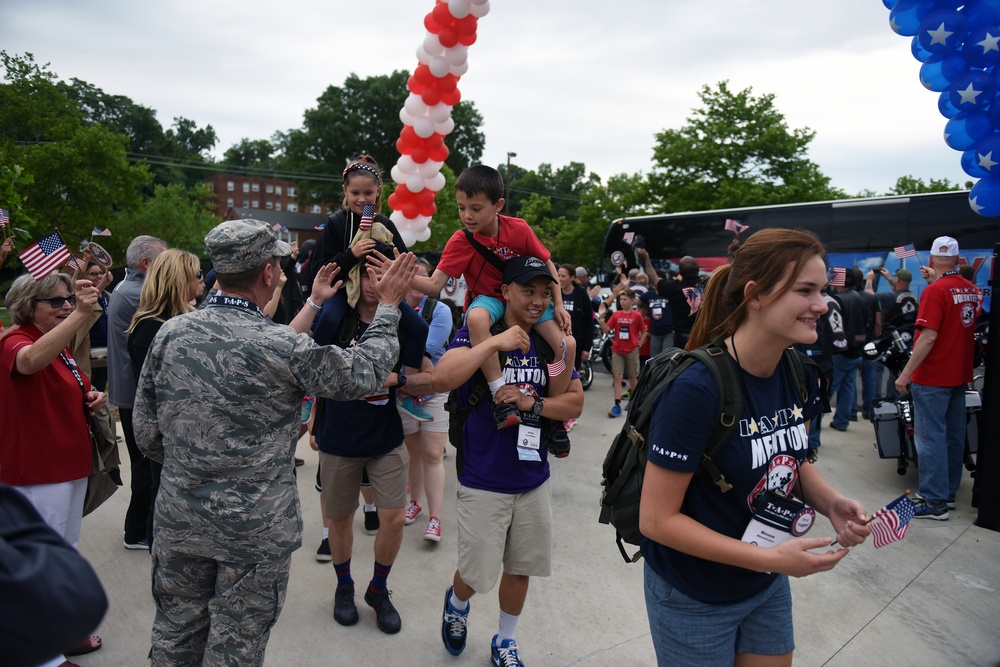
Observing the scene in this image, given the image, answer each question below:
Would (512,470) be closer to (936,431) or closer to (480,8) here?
(936,431)

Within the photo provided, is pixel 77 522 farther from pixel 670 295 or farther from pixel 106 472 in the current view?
pixel 670 295

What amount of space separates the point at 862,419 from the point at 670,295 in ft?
10.8

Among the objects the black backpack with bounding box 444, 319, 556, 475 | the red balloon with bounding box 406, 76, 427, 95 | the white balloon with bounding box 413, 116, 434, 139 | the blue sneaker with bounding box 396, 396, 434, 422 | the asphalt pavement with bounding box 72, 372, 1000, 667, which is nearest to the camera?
the black backpack with bounding box 444, 319, 556, 475

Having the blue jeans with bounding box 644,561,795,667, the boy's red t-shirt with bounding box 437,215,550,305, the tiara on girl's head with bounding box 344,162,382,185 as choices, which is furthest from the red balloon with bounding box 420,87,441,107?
the blue jeans with bounding box 644,561,795,667

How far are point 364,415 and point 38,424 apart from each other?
1.57 metres

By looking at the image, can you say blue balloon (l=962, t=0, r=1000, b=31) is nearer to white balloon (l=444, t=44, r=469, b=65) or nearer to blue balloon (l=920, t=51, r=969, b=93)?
blue balloon (l=920, t=51, r=969, b=93)

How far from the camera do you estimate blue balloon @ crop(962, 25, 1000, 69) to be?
473 centimetres

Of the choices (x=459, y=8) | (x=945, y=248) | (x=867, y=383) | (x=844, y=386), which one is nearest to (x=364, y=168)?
(x=459, y=8)

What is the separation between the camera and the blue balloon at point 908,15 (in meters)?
5.14

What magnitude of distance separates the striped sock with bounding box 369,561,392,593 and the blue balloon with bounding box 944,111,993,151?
5.57 metres

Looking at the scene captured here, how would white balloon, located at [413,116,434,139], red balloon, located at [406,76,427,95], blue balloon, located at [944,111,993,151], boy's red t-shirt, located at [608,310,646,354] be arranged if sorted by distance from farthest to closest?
1. boy's red t-shirt, located at [608,310,646,354]
2. white balloon, located at [413,116,434,139]
3. red balloon, located at [406,76,427,95]
4. blue balloon, located at [944,111,993,151]

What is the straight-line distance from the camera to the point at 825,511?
2180 millimetres

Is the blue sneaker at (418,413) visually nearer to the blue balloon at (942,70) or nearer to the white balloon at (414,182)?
the white balloon at (414,182)

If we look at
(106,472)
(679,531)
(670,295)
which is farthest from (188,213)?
(679,531)
